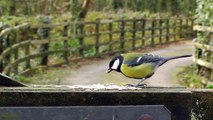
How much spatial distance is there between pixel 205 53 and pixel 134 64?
27.3ft

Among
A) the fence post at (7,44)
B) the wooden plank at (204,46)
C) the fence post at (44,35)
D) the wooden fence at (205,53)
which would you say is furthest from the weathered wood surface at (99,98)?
the fence post at (44,35)

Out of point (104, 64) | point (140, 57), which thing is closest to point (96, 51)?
point (104, 64)

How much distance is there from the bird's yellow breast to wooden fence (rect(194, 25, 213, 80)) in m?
7.29

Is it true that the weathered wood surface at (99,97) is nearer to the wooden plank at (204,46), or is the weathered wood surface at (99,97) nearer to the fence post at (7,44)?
the fence post at (7,44)

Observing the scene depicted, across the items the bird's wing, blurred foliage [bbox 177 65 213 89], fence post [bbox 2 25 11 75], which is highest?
the bird's wing

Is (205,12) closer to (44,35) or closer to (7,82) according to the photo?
(44,35)

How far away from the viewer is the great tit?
342cm

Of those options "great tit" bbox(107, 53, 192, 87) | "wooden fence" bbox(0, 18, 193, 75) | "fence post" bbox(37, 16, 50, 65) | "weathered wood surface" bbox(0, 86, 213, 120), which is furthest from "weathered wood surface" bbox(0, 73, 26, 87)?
"fence post" bbox(37, 16, 50, 65)

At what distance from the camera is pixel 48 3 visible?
2775 cm

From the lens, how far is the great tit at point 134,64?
11.2 ft

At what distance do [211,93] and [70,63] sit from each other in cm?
1230

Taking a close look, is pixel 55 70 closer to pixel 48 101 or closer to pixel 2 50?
pixel 2 50

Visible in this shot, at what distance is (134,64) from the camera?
342cm

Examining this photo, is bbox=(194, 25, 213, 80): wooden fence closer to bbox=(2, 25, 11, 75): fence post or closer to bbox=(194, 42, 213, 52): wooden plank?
bbox=(194, 42, 213, 52): wooden plank
